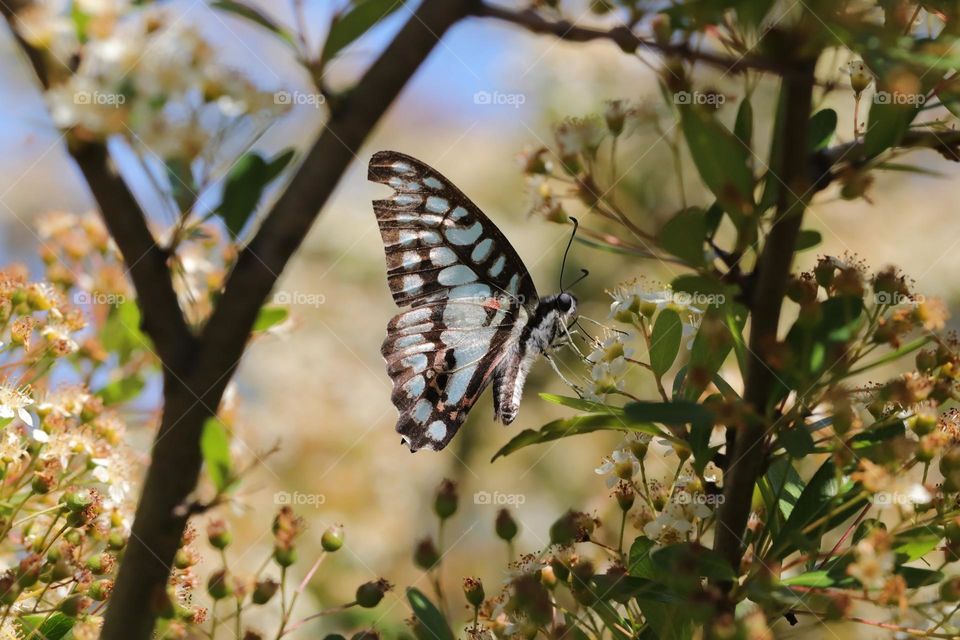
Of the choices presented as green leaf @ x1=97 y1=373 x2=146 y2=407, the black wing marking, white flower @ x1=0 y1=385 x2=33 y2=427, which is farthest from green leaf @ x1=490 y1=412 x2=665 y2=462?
green leaf @ x1=97 y1=373 x2=146 y2=407

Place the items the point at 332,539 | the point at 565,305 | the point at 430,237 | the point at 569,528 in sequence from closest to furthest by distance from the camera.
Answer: the point at 569,528 < the point at 332,539 < the point at 430,237 < the point at 565,305

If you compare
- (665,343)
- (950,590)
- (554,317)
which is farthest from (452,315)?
(950,590)

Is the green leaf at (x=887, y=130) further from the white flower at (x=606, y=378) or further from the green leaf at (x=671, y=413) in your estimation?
the white flower at (x=606, y=378)

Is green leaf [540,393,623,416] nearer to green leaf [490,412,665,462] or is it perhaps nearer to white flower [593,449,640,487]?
green leaf [490,412,665,462]

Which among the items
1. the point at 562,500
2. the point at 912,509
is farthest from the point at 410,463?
the point at 912,509

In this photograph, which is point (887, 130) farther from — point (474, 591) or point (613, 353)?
point (474, 591)

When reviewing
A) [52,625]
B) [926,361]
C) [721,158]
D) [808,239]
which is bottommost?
[52,625]
